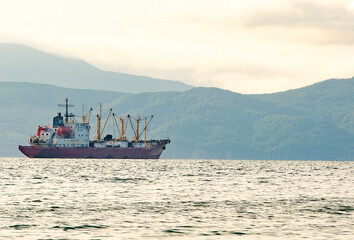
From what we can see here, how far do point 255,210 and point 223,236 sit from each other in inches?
627

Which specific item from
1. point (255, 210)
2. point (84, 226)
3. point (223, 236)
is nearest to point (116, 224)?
Result: point (84, 226)

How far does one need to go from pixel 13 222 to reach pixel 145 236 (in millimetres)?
11062

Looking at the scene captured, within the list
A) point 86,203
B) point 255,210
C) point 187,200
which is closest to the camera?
point 255,210

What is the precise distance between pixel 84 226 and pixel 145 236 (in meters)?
6.09

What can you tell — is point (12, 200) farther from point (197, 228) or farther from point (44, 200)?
point (197, 228)

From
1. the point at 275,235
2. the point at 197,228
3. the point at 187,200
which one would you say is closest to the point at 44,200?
the point at 187,200

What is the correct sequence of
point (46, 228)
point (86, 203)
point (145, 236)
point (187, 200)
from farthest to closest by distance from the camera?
1. point (187, 200)
2. point (86, 203)
3. point (46, 228)
4. point (145, 236)

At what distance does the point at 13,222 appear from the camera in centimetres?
4847

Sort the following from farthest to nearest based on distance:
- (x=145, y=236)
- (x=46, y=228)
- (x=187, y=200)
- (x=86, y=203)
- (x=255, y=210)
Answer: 1. (x=187, y=200)
2. (x=86, y=203)
3. (x=255, y=210)
4. (x=46, y=228)
5. (x=145, y=236)

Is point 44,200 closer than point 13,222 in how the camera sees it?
No

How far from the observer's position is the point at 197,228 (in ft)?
153

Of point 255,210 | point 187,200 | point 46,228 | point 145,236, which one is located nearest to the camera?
point 145,236

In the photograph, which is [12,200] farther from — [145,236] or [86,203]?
[145,236]

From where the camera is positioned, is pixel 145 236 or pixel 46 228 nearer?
pixel 145 236
